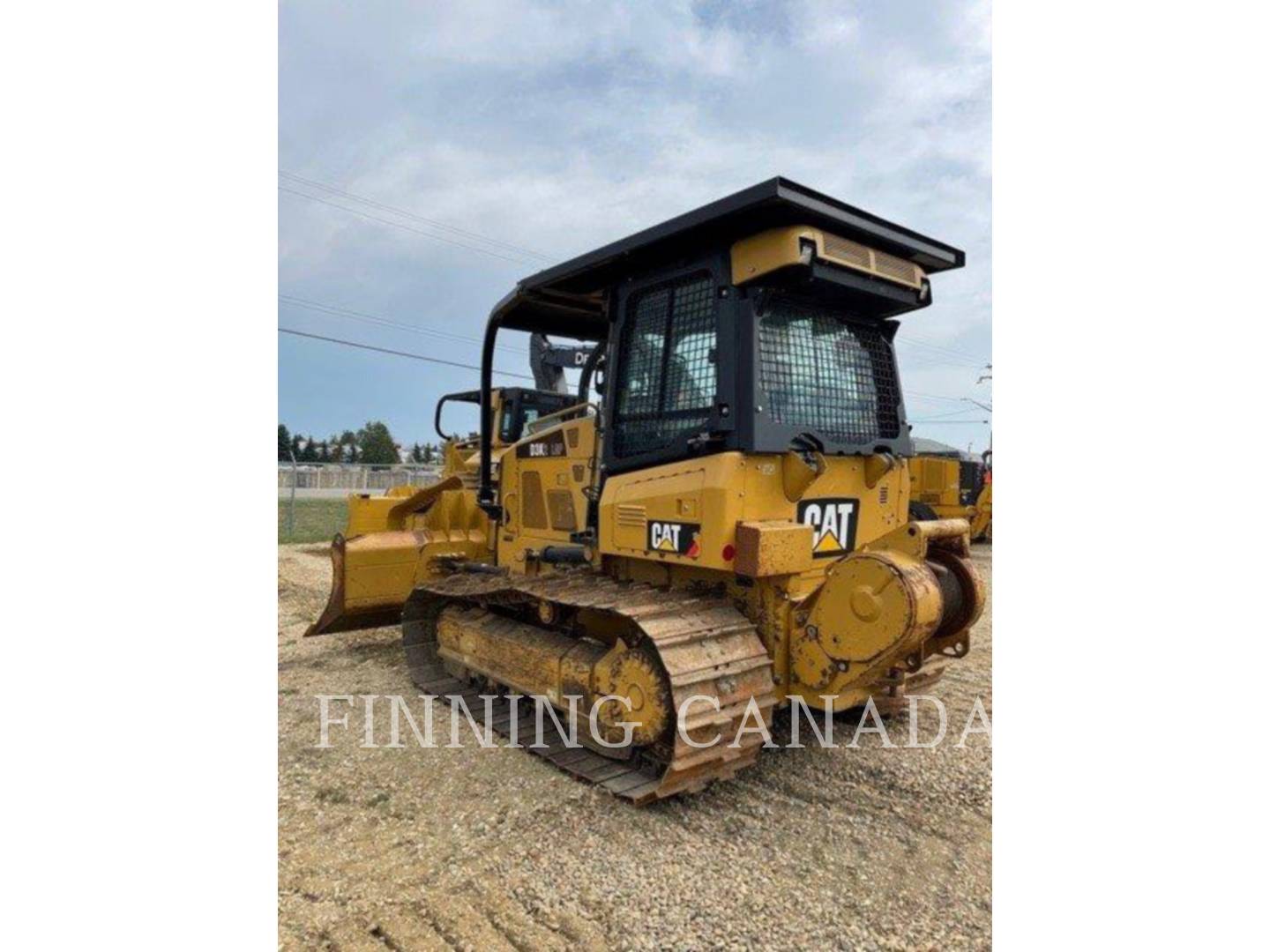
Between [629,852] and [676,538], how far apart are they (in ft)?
4.90

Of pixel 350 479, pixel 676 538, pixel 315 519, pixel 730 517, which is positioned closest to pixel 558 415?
pixel 676 538

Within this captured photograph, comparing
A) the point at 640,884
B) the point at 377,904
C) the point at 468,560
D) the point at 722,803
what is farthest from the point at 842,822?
the point at 468,560

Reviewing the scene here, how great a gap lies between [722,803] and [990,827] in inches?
48.8

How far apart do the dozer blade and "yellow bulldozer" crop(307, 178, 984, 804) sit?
138 centimetres

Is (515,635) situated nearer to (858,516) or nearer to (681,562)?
(681,562)

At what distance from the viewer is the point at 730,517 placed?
11.9ft

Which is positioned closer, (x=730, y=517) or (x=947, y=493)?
(x=730, y=517)

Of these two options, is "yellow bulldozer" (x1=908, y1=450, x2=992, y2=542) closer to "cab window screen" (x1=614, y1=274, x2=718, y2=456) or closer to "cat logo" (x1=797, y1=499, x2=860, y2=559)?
"cat logo" (x1=797, y1=499, x2=860, y2=559)

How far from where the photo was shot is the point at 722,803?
3633 mm

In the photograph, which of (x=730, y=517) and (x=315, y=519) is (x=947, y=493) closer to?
(x=730, y=517)

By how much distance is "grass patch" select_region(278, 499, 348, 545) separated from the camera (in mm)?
16106

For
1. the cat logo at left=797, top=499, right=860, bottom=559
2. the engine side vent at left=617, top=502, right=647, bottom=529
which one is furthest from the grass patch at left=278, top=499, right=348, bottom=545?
the cat logo at left=797, top=499, right=860, bottom=559

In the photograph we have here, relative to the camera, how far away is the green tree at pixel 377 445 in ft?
157

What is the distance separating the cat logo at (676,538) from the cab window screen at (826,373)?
0.74 metres
